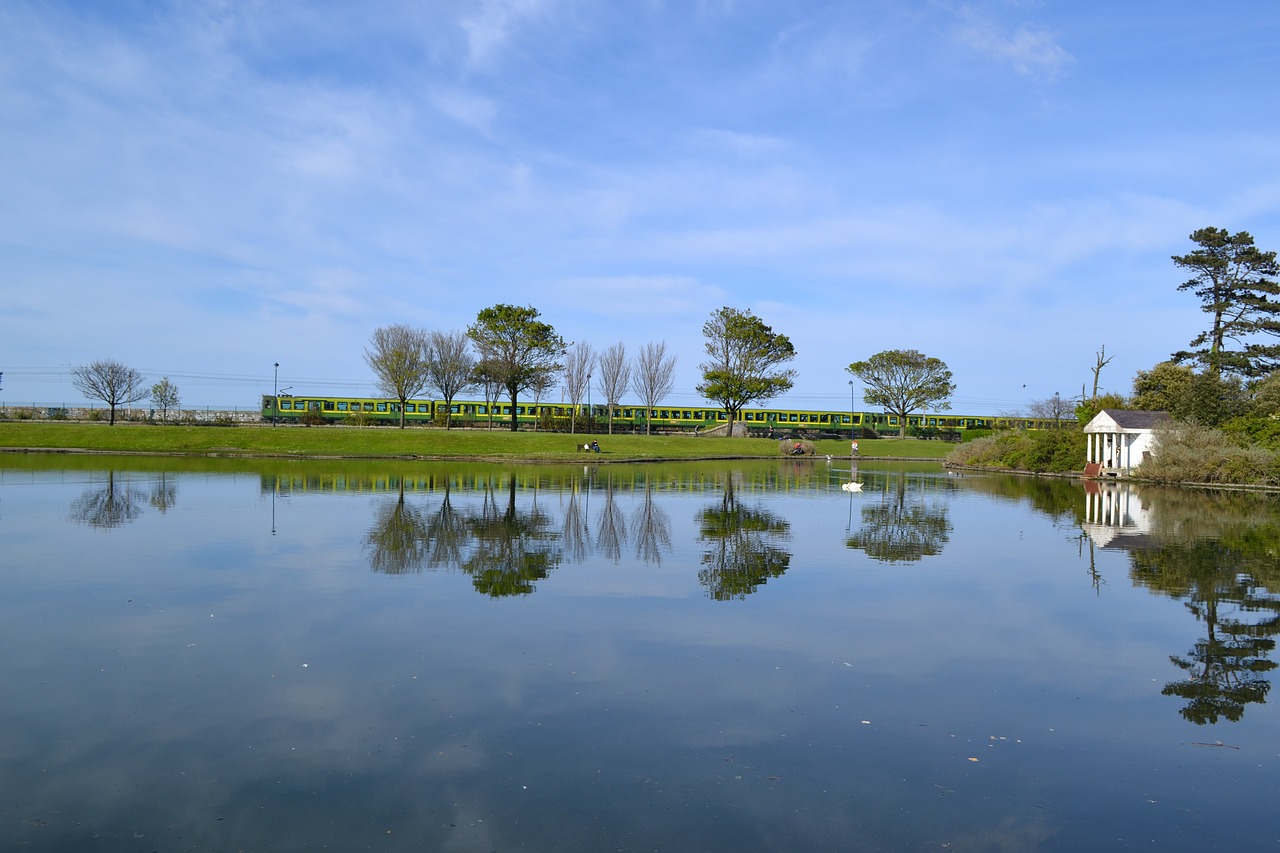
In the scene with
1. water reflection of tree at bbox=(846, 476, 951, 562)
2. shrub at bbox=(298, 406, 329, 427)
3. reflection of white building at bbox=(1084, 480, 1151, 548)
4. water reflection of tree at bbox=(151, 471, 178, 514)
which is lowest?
reflection of white building at bbox=(1084, 480, 1151, 548)

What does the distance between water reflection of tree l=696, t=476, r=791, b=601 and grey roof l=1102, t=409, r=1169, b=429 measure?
28.4 m

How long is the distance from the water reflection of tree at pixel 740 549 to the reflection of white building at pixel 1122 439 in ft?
90.9

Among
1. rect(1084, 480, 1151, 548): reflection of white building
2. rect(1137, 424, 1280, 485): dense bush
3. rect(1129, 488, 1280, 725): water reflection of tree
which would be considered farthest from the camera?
rect(1137, 424, 1280, 485): dense bush

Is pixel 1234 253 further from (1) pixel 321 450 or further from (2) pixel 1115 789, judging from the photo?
(2) pixel 1115 789

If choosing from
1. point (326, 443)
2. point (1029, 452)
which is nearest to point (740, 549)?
point (1029, 452)

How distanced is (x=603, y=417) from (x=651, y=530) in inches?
2486

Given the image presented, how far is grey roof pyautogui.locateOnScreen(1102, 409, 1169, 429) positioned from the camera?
43.2 metres

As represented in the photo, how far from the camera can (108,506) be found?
66.9 ft

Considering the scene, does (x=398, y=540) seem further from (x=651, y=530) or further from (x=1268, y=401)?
(x=1268, y=401)

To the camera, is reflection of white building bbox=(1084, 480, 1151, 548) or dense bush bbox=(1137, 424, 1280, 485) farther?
dense bush bbox=(1137, 424, 1280, 485)

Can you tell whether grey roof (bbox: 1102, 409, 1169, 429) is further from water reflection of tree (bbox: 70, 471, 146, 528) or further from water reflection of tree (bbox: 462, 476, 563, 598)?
water reflection of tree (bbox: 70, 471, 146, 528)

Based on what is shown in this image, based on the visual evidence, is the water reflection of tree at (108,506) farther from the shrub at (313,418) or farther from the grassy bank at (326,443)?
the shrub at (313,418)

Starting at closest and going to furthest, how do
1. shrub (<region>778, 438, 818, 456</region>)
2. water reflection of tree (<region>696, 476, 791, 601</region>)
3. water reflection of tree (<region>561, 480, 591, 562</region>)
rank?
water reflection of tree (<region>696, 476, 791, 601</region>), water reflection of tree (<region>561, 480, 591, 562</region>), shrub (<region>778, 438, 818, 456</region>)

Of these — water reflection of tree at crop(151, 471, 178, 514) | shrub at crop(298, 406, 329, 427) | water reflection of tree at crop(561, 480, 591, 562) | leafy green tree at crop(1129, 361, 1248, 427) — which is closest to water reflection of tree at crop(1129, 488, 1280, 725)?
water reflection of tree at crop(561, 480, 591, 562)
